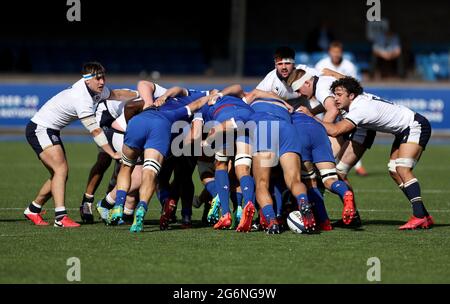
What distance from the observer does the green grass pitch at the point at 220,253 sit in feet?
28.3

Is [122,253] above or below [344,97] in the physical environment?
below

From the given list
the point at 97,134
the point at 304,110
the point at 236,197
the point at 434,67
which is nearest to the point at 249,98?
the point at 304,110

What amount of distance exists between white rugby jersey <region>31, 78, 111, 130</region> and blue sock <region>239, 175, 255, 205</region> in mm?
1962

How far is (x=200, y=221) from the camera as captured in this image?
12.5 meters

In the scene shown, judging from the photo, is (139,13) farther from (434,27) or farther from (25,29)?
(434,27)

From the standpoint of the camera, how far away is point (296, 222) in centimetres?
1101

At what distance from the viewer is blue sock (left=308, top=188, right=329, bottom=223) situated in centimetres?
1146

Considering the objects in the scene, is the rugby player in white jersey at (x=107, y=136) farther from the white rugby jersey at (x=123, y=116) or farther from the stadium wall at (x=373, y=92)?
the stadium wall at (x=373, y=92)

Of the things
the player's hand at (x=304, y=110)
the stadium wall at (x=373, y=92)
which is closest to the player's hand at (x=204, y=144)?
the player's hand at (x=304, y=110)

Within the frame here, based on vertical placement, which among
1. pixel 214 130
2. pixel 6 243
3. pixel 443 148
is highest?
pixel 214 130

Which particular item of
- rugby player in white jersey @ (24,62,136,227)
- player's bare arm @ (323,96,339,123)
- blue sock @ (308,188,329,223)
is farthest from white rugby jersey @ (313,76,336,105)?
rugby player in white jersey @ (24,62,136,227)

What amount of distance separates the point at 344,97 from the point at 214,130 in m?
1.53

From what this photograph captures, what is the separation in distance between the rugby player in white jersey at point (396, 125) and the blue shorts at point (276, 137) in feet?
2.22
